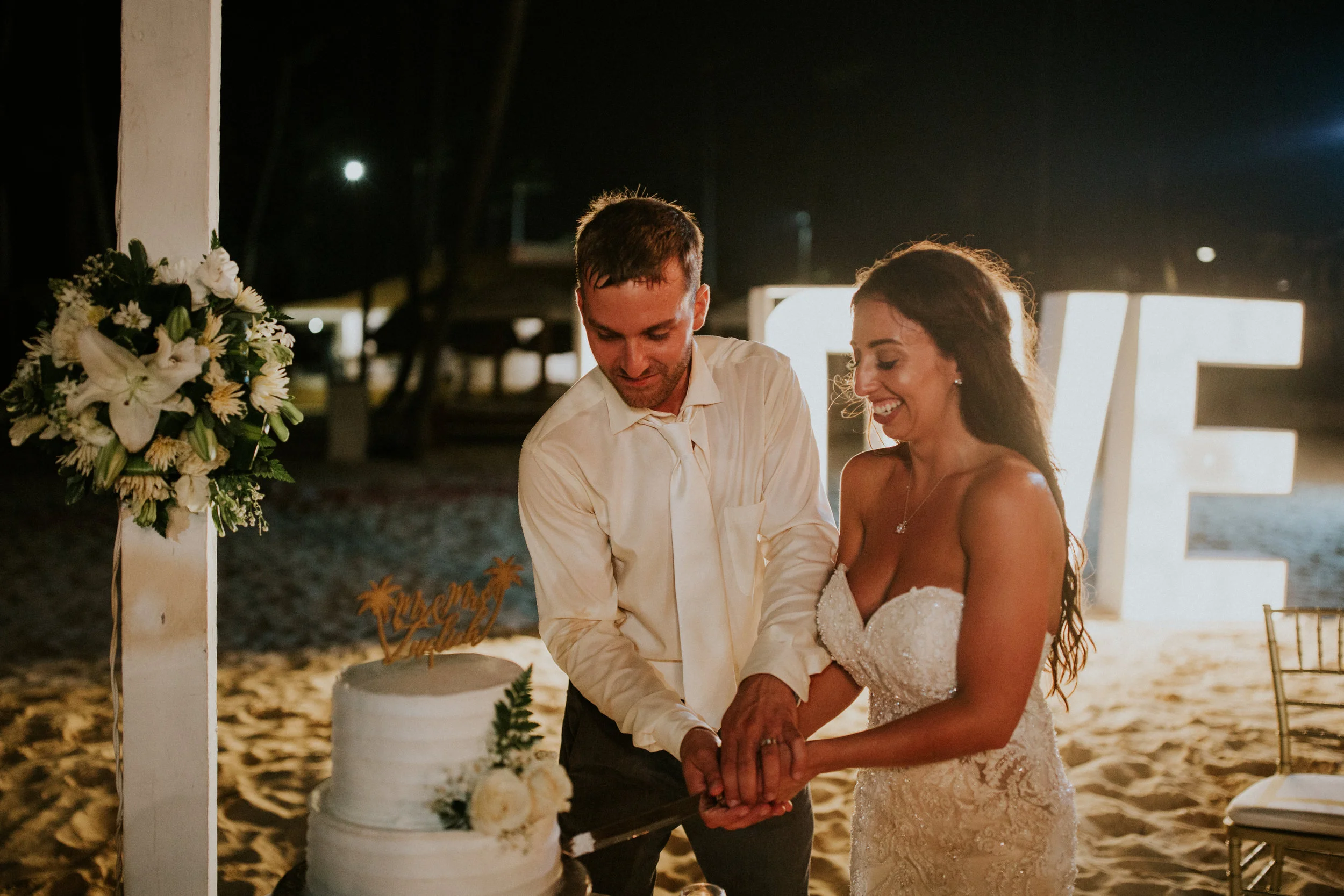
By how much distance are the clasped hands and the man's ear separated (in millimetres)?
1059

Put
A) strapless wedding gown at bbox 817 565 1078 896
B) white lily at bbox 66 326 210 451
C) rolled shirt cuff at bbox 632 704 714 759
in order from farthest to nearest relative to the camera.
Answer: strapless wedding gown at bbox 817 565 1078 896 < rolled shirt cuff at bbox 632 704 714 759 < white lily at bbox 66 326 210 451

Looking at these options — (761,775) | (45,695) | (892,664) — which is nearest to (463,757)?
(761,775)

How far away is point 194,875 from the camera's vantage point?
291 centimetres

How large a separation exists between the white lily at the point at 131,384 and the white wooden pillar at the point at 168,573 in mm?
650

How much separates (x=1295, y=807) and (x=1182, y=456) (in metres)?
5.29

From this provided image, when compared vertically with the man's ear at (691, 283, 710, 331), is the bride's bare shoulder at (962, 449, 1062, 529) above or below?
below

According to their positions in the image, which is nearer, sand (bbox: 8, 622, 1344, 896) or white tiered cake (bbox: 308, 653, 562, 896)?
white tiered cake (bbox: 308, 653, 562, 896)

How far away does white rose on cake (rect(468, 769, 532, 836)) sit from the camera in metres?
1.72

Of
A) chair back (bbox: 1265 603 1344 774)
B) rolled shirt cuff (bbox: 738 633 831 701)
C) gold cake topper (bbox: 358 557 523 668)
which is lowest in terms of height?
chair back (bbox: 1265 603 1344 774)

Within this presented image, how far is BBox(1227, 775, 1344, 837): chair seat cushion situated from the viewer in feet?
11.9

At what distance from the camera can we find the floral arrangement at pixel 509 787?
173 centimetres

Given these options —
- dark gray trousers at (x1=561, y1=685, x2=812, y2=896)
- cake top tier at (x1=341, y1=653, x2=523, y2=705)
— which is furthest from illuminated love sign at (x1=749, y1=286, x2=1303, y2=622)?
cake top tier at (x1=341, y1=653, x2=523, y2=705)

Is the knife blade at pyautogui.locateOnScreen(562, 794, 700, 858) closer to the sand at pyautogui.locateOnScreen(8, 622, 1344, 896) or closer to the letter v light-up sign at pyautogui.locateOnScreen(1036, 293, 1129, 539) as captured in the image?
the sand at pyautogui.locateOnScreen(8, 622, 1344, 896)

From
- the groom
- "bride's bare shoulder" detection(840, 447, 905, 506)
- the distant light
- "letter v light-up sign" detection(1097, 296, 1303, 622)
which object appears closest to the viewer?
the groom
